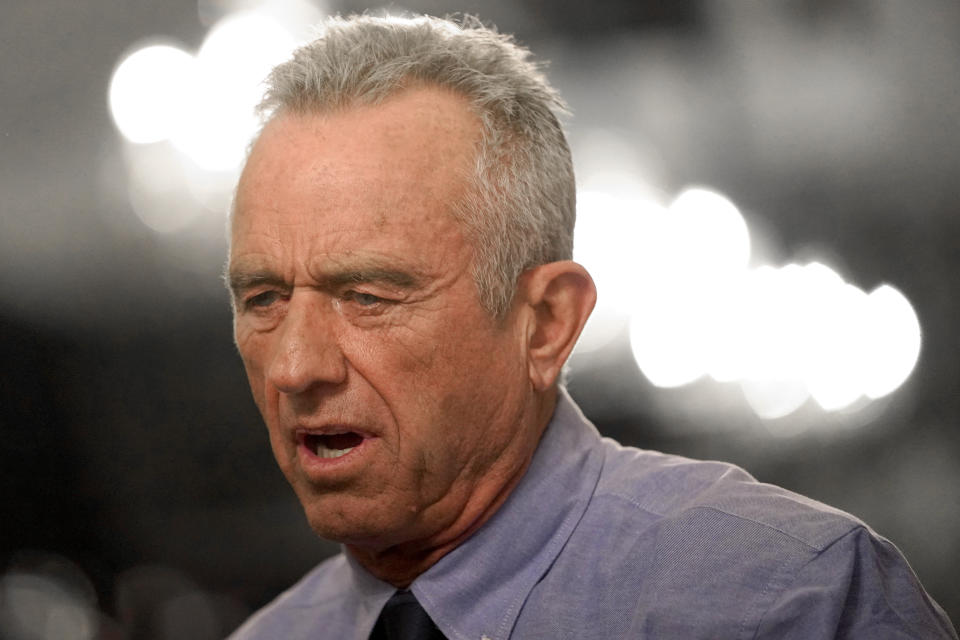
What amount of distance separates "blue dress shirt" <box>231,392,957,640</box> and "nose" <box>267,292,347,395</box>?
0.38 m

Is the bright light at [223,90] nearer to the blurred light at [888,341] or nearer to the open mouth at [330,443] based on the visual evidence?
the open mouth at [330,443]

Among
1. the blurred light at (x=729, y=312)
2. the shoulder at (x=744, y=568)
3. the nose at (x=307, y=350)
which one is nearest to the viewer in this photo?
the shoulder at (x=744, y=568)

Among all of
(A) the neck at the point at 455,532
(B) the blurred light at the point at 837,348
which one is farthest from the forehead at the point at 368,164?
(B) the blurred light at the point at 837,348

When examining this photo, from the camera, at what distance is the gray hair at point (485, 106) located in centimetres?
159

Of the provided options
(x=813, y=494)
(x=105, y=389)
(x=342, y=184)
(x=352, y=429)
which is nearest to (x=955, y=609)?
(x=813, y=494)

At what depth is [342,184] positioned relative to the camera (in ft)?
4.99

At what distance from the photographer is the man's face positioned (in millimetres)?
1516

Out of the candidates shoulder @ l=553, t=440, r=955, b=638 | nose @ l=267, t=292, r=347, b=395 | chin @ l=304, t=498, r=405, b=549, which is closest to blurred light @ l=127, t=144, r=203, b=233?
nose @ l=267, t=292, r=347, b=395

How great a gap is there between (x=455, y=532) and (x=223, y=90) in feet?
4.69

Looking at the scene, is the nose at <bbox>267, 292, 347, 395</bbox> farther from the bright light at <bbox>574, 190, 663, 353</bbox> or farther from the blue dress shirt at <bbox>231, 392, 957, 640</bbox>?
the bright light at <bbox>574, 190, 663, 353</bbox>

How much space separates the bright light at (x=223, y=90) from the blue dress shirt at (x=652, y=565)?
1.24 m

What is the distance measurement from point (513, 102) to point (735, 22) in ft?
2.53

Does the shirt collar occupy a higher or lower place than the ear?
lower

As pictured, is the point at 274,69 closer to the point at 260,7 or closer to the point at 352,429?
the point at 352,429
